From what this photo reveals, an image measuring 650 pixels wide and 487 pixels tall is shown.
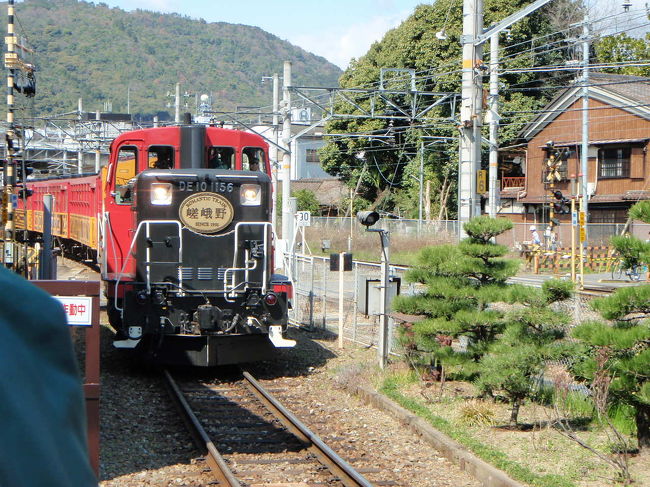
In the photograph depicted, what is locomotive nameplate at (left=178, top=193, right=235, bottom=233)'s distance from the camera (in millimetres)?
12023

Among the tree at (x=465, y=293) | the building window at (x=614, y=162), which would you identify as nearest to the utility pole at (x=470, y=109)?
the tree at (x=465, y=293)

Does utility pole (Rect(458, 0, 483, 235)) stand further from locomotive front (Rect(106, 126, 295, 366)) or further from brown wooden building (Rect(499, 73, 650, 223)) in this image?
brown wooden building (Rect(499, 73, 650, 223))

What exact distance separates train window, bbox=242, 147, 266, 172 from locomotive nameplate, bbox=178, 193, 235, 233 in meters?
1.54

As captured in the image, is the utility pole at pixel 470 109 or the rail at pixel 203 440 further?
the utility pole at pixel 470 109

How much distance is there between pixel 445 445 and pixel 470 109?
5648mm

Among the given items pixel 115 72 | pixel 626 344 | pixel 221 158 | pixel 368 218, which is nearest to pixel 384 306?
pixel 368 218

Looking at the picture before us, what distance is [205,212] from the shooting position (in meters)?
12.1

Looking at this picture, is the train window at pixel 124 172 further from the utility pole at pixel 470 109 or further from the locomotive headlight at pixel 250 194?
the utility pole at pixel 470 109

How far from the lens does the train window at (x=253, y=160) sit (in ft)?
44.3

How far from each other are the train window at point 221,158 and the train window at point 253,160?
0.21 metres


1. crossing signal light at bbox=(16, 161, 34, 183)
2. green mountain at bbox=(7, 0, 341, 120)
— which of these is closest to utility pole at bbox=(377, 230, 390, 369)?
crossing signal light at bbox=(16, 161, 34, 183)

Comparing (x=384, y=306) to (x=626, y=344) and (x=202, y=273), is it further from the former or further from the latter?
(x=626, y=344)

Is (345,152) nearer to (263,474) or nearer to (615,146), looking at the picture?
(615,146)

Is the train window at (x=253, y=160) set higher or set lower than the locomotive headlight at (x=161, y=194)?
higher
